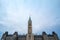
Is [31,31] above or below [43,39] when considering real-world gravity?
above

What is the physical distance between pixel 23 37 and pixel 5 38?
10240mm

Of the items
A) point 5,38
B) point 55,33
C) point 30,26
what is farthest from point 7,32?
point 55,33

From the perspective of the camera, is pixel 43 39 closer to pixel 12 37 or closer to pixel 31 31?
pixel 31 31

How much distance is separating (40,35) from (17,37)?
547 inches

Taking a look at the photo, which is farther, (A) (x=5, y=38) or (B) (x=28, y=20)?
(B) (x=28, y=20)

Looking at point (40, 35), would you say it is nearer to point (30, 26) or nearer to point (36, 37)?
point (36, 37)

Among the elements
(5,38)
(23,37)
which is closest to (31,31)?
(23,37)

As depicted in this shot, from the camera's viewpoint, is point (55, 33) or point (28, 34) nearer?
point (28, 34)

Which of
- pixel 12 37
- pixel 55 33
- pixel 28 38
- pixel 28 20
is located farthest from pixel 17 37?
pixel 55 33

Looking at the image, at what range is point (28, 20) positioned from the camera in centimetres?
6456

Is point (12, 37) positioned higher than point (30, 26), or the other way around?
point (30, 26)

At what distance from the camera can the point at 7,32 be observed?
6375cm

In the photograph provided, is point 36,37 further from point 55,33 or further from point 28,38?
point 55,33

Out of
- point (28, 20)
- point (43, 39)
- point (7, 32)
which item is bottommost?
point (43, 39)
